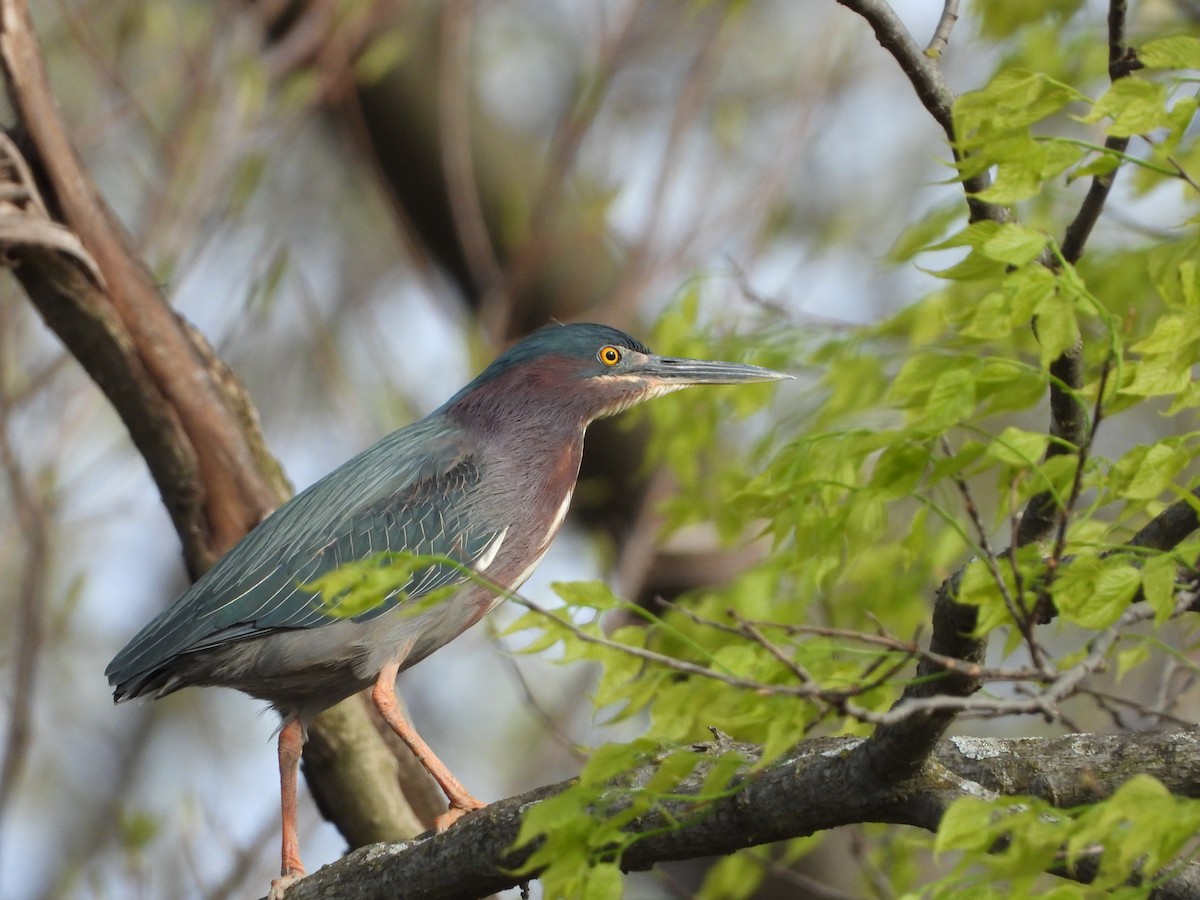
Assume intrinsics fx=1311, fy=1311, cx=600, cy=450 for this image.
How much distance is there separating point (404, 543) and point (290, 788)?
879mm

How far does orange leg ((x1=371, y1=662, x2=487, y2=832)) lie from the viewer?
13.4ft

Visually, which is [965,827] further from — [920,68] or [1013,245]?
[920,68]

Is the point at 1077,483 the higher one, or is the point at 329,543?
the point at 329,543

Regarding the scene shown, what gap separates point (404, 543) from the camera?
4273 millimetres

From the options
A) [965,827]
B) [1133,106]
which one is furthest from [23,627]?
[1133,106]

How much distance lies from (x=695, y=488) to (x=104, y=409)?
538 centimetres

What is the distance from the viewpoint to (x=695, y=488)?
5.38 meters

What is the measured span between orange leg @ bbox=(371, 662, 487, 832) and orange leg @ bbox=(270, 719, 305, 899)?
0.34 meters

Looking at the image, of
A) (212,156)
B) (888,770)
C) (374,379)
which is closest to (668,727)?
(888,770)

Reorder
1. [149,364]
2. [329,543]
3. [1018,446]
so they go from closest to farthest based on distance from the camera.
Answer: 1. [1018,446]
2. [329,543]
3. [149,364]

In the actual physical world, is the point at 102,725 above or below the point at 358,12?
below

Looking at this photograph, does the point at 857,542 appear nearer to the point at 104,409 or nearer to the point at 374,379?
the point at 374,379

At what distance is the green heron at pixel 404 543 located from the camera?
405 centimetres

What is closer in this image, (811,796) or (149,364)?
(811,796)
